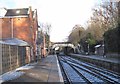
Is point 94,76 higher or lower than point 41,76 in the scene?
lower

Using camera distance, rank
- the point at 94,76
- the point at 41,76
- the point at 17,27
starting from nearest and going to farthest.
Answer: the point at 41,76
the point at 94,76
the point at 17,27

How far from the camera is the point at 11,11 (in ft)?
187

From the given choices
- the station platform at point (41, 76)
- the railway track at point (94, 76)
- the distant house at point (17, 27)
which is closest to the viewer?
the station platform at point (41, 76)

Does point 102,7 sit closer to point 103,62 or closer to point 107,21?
point 107,21

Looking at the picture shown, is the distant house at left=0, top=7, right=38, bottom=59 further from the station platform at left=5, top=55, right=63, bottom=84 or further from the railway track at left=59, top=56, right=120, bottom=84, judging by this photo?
the station platform at left=5, top=55, right=63, bottom=84

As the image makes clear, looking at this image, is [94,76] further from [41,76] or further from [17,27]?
[17,27]

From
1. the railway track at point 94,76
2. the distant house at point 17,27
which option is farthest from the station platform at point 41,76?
the distant house at point 17,27

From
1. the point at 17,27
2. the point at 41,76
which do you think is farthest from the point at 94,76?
the point at 17,27

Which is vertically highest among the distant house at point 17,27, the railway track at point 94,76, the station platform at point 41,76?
the distant house at point 17,27

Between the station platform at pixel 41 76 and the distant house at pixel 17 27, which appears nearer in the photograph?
the station platform at pixel 41 76

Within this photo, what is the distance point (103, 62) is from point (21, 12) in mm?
21777

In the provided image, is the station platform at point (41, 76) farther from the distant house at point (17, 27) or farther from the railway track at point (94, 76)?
the distant house at point (17, 27)

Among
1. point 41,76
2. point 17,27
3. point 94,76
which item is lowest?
point 94,76

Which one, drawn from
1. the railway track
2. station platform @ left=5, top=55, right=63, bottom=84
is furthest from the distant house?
station platform @ left=5, top=55, right=63, bottom=84
